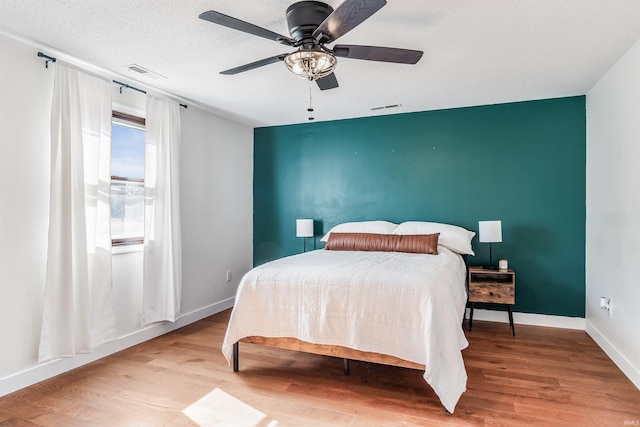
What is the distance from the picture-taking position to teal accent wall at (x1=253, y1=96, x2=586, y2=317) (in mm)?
3893

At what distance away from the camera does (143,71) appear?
3160 millimetres

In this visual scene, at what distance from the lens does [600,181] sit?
342 cm

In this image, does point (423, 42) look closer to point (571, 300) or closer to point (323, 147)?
point (323, 147)

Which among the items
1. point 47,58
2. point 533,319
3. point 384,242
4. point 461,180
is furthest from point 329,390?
point 47,58

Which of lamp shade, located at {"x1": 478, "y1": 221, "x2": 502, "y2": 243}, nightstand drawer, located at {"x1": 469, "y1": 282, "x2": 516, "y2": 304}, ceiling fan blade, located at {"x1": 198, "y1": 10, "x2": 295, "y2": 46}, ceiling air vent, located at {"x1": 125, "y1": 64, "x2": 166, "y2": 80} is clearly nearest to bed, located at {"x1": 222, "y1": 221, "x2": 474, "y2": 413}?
nightstand drawer, located at {"x1": 469, "y1": 282, "x2": 516, "y2": 304}

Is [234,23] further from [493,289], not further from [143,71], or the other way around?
[493,289]

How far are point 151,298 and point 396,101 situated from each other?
10.6ft

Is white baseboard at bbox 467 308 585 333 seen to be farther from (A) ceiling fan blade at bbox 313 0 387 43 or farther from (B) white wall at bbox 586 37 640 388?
(A) ceiling fan blade at bbox 313 0 387 43

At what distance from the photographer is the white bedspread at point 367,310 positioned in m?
2.16

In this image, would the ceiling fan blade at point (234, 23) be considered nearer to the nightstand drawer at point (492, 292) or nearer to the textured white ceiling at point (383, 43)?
the textured white ceiling at point (383, 43)

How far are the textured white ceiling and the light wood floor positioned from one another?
2.39 m

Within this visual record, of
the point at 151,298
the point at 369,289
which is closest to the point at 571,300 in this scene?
the point at 369,289

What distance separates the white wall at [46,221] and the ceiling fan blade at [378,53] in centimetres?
222

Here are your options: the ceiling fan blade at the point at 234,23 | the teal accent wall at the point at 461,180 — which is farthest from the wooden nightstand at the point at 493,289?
the ceiling fan blade at the point at 234,23
